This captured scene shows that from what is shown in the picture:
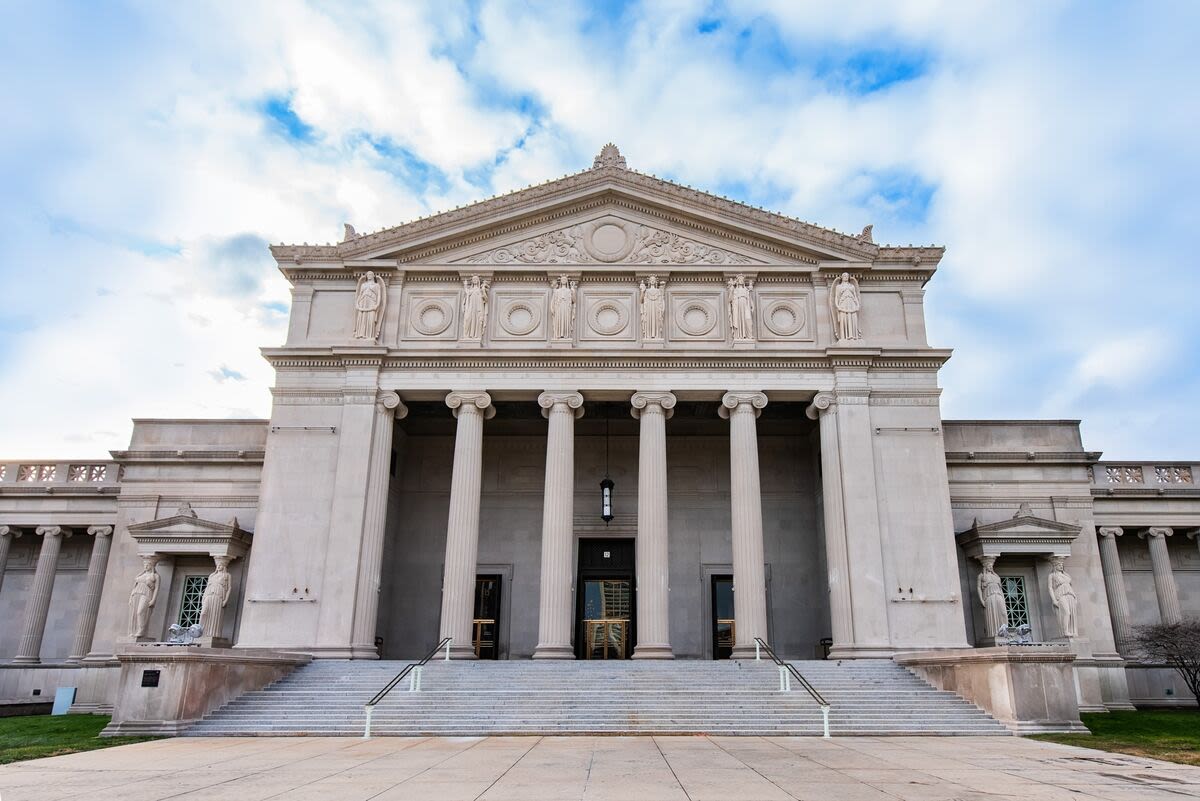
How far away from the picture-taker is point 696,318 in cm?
3036

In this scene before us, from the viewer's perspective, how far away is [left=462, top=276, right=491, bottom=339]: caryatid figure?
29.8 meters

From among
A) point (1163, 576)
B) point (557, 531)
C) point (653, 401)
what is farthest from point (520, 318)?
point (1163, 576)

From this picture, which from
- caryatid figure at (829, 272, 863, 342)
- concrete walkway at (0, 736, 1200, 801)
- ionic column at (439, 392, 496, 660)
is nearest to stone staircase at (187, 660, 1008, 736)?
concrete walkway at (0, 736, 1200, 801)

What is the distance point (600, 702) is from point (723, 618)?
491 inches

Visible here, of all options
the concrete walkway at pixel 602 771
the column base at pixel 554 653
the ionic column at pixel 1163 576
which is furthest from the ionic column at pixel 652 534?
the ionic column at pixel 1163 576

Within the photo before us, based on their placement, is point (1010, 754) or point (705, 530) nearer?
point (1010, 754)

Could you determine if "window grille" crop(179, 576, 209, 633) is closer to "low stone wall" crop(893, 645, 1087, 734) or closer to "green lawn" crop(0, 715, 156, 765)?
"green lawn" crop(0, 715, 156, 765)

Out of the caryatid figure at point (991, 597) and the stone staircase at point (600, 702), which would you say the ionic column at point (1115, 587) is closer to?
the caryatid figure at point (991, 597)

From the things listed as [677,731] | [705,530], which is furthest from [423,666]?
[705,530]

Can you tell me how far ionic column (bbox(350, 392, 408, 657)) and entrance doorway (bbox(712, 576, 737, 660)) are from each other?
1285 centimetres

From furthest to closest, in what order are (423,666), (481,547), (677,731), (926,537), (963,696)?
(481,547) → (926,537) → (423,666) → (963,696) → (677,731)

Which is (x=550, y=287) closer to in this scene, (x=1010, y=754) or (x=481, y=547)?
(x=481, y=547)

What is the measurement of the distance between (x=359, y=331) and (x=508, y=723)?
15.8 m

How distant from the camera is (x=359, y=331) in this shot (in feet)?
97.9
